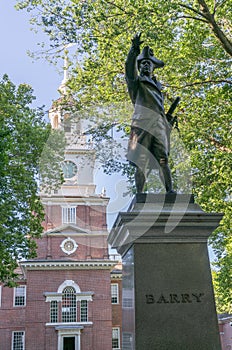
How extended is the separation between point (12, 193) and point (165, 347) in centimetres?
1314

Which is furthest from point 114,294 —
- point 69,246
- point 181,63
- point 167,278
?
point 167,278

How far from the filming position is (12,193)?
16.2 m

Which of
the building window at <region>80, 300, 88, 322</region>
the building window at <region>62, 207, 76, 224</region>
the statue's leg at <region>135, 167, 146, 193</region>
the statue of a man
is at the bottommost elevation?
the building window at <region>80, 300, 88, 322</region>

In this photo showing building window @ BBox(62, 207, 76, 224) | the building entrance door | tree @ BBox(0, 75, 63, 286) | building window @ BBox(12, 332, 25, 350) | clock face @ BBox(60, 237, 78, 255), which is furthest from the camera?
building window @ BBox(62, 207, 76, 224)

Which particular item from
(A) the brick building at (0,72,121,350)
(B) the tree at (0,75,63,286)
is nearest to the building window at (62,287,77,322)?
(A) the brick building at (0,72,121,350)

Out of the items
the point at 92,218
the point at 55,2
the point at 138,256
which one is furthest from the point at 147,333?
the point at 92,218

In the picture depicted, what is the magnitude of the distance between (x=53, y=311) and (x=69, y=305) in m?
1.25

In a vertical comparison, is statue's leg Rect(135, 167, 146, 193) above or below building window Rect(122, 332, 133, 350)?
above

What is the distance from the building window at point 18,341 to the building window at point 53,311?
383cm

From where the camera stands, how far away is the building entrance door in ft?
88.5

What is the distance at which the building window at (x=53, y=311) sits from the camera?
26861 mm

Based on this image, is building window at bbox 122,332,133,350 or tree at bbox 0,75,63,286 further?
tree at bbox 0,75,63,286

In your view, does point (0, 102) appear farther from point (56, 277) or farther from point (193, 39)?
point (56, 277)

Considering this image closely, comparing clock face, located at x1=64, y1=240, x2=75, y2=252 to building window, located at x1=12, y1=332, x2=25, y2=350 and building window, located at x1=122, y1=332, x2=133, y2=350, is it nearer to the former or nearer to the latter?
building window, located at x1=12, y1=332, x2=25, y2=350
